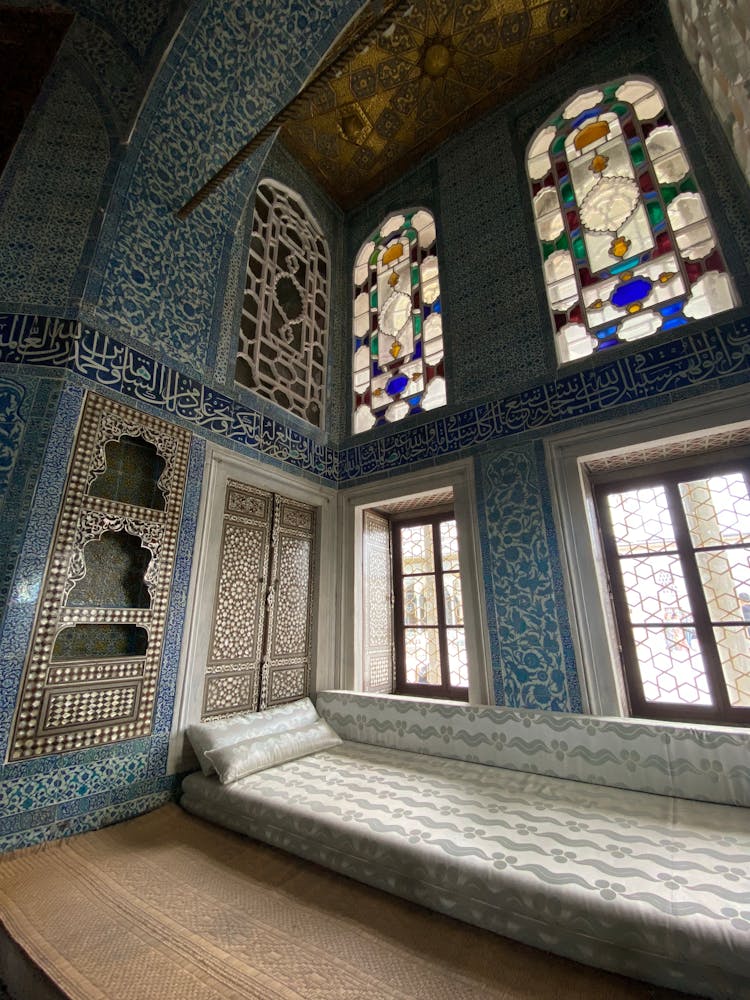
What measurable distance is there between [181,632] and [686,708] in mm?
2739

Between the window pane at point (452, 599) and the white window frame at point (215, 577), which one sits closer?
the white window frame at point (215, 577)

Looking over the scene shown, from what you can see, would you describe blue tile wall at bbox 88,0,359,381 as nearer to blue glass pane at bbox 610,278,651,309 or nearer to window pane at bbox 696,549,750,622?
blue glass pane at bbox 610,278,651,309

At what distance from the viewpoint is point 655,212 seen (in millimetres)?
2777

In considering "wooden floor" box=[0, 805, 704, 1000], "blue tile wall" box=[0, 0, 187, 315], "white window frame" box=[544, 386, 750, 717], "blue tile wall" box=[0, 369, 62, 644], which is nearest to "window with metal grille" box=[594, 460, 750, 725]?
"white window frame" box=[544, 386, 750, 717]

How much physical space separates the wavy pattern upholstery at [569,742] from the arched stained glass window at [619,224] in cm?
214

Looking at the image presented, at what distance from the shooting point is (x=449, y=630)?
332cm

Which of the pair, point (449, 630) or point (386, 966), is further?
point (449, 630)

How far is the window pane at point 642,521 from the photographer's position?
2559mm

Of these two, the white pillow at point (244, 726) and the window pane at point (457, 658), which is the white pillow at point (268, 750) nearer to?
the white pillow at point (244, 726)

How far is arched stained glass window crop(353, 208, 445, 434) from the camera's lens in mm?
3553

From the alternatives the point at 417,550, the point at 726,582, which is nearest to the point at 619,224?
the point at 726,582

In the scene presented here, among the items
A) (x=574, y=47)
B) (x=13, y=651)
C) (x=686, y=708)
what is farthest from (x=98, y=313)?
(x=574, y=47)

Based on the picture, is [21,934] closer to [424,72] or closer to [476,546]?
[476,546]

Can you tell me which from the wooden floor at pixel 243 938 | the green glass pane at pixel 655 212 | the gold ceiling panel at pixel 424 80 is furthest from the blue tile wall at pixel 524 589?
the gold ceiling panel at pixel 424 80
